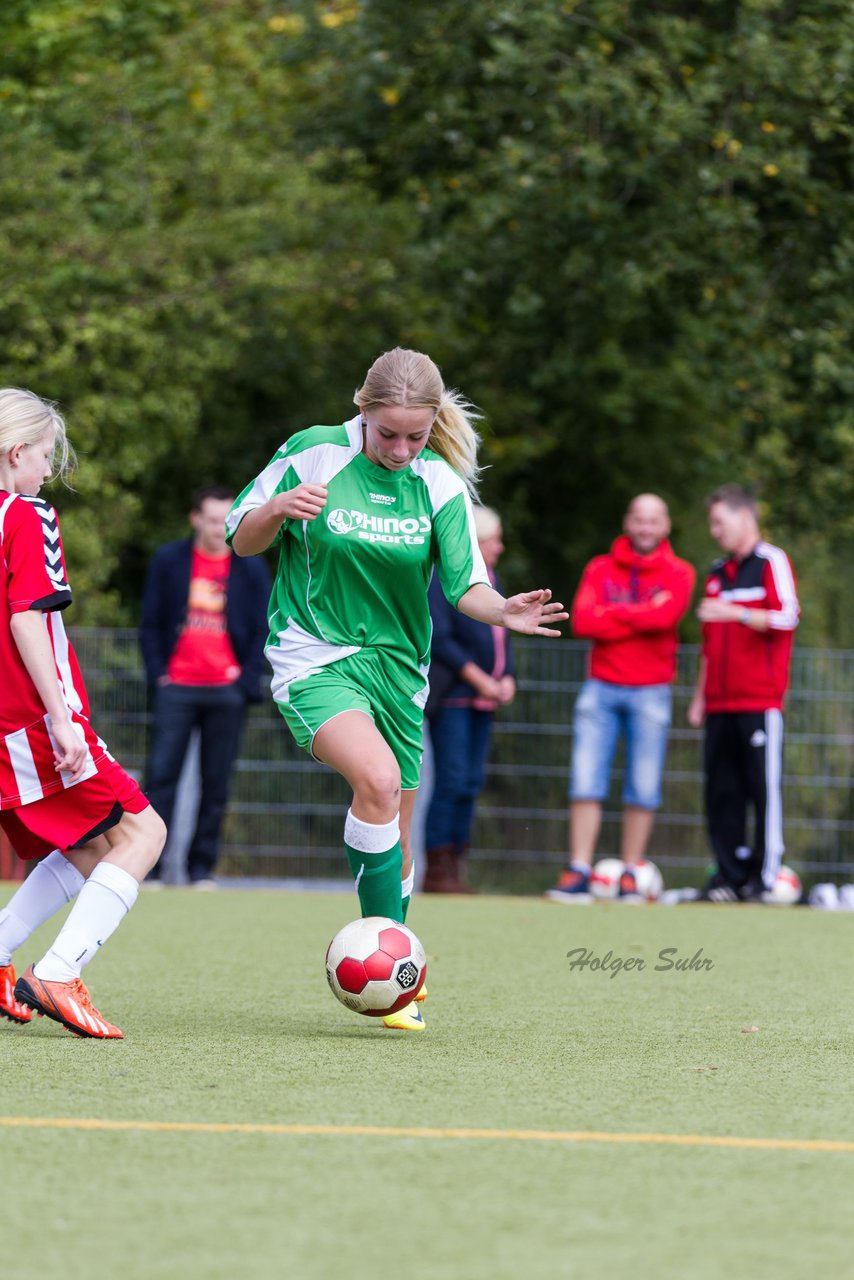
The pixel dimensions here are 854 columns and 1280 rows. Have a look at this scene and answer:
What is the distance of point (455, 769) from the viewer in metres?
10.9

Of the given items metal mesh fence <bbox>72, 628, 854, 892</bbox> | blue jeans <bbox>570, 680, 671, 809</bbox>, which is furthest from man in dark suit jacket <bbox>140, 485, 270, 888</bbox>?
blue jeans <bbox>570, 680, 671, 809</bbox>

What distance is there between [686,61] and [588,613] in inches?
194

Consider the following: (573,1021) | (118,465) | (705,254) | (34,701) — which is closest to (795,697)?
(705,254)

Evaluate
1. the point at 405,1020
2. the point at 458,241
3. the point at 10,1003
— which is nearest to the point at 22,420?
the point at 10,1003

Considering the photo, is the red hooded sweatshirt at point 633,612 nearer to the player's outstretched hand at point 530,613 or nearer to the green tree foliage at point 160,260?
the green tree foliage at point 160,260

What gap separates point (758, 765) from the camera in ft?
33.4

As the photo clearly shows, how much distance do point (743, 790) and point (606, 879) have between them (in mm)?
1009

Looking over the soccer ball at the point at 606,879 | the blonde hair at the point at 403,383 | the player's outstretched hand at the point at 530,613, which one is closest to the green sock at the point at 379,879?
the player's outstretched hand at the point at 530,613

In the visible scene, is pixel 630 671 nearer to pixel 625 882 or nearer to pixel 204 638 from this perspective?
pixel 625 882

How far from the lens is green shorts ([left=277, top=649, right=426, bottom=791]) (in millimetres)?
5371

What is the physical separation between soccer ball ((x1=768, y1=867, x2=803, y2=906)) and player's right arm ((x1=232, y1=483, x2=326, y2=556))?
5666 mm

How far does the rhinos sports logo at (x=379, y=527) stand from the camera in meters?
5.41

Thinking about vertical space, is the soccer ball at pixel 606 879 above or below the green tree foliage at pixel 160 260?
below

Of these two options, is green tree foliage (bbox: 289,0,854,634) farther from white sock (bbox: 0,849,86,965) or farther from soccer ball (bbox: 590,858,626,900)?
white sock (bbox: 0,849,86,965)
